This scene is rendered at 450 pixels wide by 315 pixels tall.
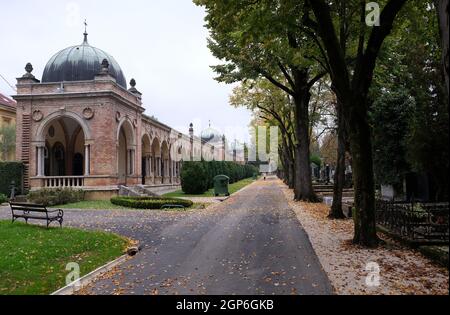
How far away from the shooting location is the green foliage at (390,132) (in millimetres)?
19656

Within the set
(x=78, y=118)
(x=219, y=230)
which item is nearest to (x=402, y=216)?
(x=219, y=230)

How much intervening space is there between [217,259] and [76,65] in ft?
88.0

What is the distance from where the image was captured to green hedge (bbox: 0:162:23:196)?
2823 cm

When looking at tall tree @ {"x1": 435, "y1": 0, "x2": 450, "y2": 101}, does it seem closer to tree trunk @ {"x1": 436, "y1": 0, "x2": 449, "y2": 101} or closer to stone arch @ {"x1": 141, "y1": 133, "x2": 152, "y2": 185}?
tree trunk @ {"x1": 436, "y1": 0, "x2": 449, "y2": 101}

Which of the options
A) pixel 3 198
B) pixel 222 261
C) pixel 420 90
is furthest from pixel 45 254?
pixel 420 90

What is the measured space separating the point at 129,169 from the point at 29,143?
25.3 ft

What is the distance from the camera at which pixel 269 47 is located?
→ 13859 mm

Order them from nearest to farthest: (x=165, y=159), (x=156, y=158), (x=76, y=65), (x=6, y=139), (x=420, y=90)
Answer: (x=420, y=90)
(x=76, y=65)
(x=6, y=139)
(x=156, y=158)
(x=165, y=159)

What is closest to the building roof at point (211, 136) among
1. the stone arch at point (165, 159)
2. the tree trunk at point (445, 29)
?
the stone arch at point (165, 159)

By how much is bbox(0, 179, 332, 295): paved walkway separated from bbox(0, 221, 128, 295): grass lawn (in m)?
0.79

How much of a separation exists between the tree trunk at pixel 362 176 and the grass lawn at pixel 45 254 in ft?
20.2

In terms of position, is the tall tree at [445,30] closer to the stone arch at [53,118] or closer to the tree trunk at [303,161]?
the tree trunk at [303,161]

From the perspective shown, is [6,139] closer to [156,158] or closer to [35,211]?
[156,158]

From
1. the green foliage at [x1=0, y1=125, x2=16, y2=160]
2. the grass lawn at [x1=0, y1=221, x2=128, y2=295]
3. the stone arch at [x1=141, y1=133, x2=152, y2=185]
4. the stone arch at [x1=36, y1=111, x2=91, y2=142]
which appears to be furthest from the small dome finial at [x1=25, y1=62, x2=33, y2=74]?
the grass lawn at [x1=0, y1=221, x2=128, y2=295]
